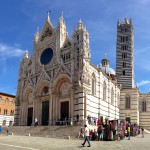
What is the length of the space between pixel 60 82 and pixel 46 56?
21.1 ft

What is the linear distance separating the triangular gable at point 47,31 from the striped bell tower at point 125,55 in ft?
75.2

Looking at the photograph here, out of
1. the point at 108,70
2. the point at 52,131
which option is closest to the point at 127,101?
the point at 108,70

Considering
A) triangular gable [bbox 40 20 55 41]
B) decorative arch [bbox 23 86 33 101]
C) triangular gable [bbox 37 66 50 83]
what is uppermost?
triangular gable [bbox 40 20 55 41]

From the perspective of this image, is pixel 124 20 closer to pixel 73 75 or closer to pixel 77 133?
pixel 73 75

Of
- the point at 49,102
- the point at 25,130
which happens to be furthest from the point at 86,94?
the point at 25,130

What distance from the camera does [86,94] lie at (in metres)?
32.3

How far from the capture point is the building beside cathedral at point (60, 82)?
32812 mm

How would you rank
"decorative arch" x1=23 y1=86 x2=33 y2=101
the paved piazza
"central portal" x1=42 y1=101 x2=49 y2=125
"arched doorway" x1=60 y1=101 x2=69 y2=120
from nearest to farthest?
the paved piazza < "arched doorway" x1=60 y1=101 x2=69 y2=120 < "central portal" x1=42 y1=101 x2=49 y2=125 < "decorative arch" x1=23 y1=86 x2=33 y2=101

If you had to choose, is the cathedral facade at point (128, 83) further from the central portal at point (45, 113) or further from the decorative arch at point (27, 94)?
the decorative arch at point (27, 94)

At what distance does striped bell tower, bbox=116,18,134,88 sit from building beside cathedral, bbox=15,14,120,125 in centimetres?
1245

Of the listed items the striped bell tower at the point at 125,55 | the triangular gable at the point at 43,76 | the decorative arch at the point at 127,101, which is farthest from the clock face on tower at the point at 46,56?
the striped bell tower at the point at 125,55

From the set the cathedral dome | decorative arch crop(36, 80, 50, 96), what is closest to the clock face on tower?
decorative arch crop(36, 80, 50, 96)

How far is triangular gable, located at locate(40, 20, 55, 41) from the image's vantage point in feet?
132

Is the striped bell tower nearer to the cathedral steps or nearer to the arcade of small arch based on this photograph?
the arcade of small arch
